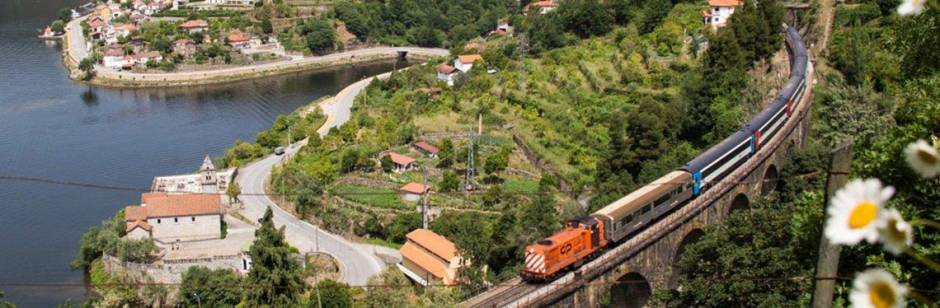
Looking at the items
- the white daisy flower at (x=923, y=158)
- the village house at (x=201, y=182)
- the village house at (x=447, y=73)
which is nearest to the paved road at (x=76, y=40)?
the village house at (x=447, y=73)

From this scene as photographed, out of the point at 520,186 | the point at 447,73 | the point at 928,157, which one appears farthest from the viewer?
the point at 447,73

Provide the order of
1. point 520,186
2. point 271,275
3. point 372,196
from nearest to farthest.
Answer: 1. point 271,275
2. point 520,186
3. point 372,196

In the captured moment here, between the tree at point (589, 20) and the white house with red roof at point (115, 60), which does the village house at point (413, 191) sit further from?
the white house with red roof at point (115, 60)

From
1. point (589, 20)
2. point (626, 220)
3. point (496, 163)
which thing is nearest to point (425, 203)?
point (496, 163)

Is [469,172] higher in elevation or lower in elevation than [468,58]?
lower

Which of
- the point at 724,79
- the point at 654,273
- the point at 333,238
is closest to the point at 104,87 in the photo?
the point at 333,238

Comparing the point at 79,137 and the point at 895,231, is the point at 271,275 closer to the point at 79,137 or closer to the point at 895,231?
the point at 895,231

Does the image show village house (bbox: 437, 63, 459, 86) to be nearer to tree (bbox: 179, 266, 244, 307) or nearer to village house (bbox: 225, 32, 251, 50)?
village house (bbox: 225, 32, 251, 50)
